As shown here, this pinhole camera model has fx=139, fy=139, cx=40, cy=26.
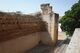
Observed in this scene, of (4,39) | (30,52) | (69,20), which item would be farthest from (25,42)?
(69,20)

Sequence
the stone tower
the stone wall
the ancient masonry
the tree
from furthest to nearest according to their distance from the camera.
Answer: the tree → the stone tower → the ancient masonry → the stone wall

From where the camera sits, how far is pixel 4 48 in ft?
28.6

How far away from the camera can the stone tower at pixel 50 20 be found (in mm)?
15063

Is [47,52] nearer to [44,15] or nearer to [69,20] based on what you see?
[44,15]

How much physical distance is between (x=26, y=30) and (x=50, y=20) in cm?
399

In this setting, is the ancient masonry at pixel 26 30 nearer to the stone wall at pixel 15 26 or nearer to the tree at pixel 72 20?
the stone wall at pixel 15 26

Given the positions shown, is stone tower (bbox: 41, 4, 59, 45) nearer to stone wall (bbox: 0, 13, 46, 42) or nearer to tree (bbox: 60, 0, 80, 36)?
stone wall (bbox: 0, 13, 46, 42)

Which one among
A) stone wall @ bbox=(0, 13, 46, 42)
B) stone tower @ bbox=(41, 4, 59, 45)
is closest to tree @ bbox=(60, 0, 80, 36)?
stone tower @ bbox=(41, 4, 59, 45)

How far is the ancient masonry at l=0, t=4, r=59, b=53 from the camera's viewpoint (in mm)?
9062

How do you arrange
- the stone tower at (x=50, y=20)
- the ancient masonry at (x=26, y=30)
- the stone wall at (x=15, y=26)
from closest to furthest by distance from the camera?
the stone wall at (x=15, y=26)
the ancient masonry at (x=26, y=30)
the stone tower at (x=50, y=20)

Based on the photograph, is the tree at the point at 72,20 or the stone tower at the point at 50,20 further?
the tree at the point at 72,20

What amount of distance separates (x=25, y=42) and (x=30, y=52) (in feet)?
3.20

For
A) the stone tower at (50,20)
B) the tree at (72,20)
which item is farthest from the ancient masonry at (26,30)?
the tree at (72,20)

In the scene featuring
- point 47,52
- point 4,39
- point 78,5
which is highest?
point 78,5
